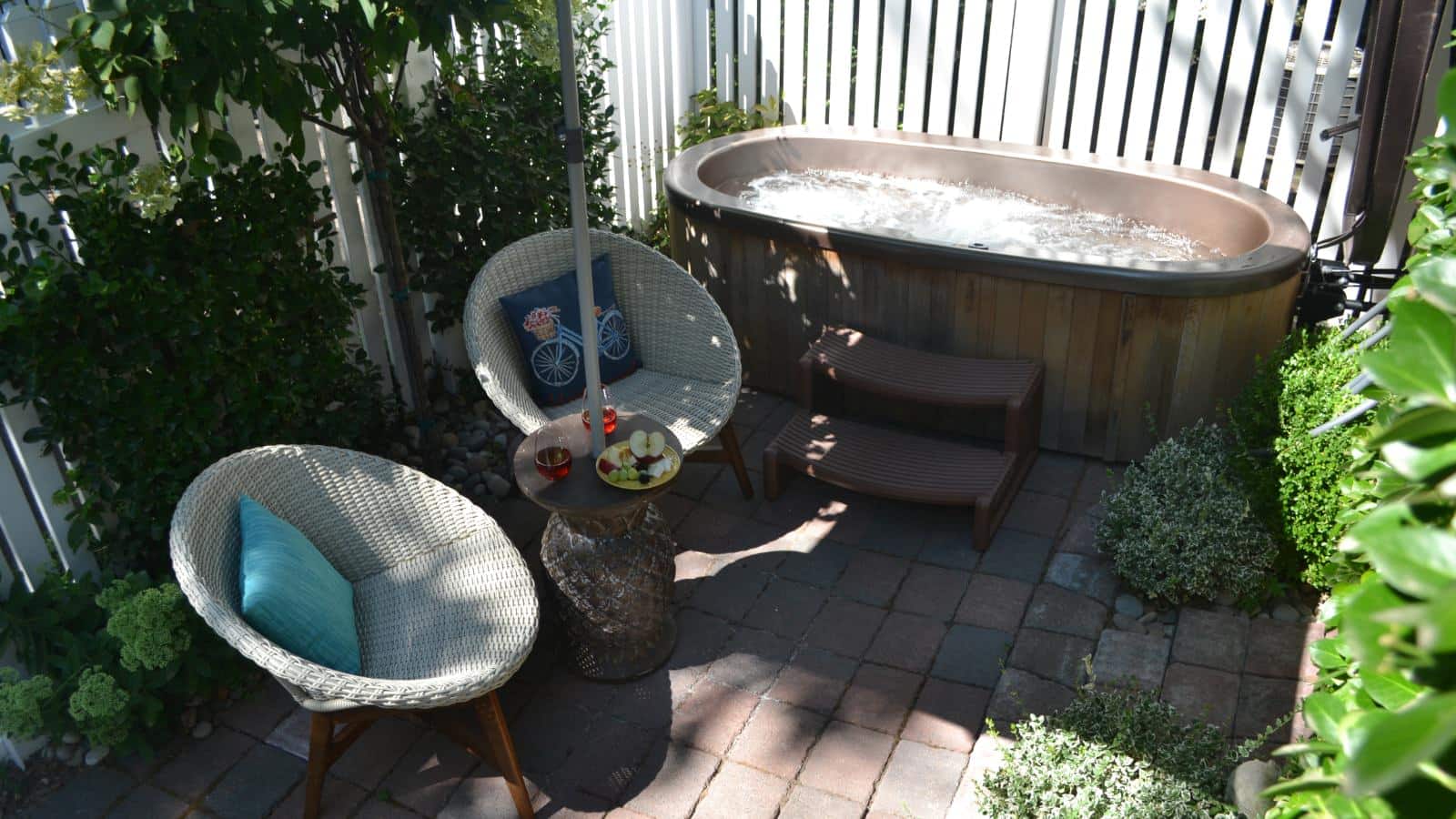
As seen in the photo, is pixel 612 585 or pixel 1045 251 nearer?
pixel 612 585

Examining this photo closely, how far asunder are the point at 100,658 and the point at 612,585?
131 cm

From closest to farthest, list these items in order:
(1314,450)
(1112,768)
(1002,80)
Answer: (1112,768) → (1314,450) → (1002,80)

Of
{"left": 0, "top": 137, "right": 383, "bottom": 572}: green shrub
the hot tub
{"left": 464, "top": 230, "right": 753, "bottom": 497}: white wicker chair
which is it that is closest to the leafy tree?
{"left": 0, "top": 137, "right": 383, "bottom": 572}: green shrub

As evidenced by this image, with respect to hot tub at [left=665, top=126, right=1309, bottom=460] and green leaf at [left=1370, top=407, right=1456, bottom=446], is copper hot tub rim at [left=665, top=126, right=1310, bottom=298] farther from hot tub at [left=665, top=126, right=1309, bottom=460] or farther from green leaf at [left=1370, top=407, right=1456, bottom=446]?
green leaf at [left=1370, top=407, right=1456, bottom=446]

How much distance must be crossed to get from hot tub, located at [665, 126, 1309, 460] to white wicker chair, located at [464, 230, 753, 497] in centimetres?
53

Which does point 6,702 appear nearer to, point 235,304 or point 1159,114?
point 235,304

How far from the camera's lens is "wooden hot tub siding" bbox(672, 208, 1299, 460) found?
3.85 m

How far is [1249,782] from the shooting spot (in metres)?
2.52

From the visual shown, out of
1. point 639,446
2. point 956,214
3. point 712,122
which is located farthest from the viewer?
point 712,122

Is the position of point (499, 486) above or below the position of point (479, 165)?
below

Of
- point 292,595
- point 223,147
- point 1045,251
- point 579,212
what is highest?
point 223,147

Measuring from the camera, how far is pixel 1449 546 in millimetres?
776

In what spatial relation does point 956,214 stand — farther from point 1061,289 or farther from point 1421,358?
point 1421,358

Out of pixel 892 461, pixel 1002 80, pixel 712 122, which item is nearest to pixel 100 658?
pixel 892 461
